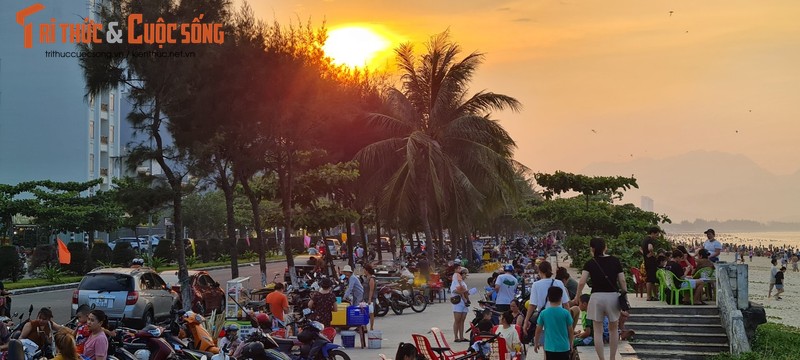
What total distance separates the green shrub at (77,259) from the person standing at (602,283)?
119ft

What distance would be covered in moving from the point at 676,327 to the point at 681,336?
0.85ft

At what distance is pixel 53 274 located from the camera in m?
40.5

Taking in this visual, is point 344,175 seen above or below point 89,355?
above

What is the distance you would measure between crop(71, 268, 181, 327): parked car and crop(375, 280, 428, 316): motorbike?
672cm

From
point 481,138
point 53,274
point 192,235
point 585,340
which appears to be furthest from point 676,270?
point 192,235

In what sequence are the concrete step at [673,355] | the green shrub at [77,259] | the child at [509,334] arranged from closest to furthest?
1. the child at [509,334]
2. the concrete step at [673,355]
3. the green shrub at [77,259]

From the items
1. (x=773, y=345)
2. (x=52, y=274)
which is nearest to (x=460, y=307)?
(x=773, y=345)

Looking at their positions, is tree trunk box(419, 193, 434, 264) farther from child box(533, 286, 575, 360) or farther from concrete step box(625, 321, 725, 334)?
child box(533, 286, 575, 360)

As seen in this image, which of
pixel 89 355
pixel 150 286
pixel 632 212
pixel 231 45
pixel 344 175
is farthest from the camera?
pixel 632 212

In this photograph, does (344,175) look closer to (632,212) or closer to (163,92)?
(163,92)

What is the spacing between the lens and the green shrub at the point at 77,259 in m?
43.9

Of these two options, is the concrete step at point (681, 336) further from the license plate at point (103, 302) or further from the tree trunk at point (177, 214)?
the tree trunk at point (177, 214)

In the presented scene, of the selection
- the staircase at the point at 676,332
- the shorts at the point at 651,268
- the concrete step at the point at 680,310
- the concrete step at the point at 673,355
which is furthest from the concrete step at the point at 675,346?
the shorts at the point at 651,268

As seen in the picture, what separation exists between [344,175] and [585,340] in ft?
73.4
